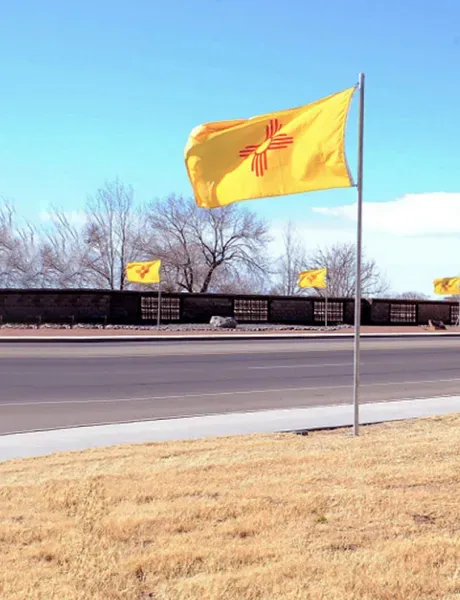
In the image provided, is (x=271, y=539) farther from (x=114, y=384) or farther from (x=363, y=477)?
(x=114, y=384)

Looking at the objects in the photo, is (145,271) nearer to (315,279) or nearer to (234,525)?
(315,279)

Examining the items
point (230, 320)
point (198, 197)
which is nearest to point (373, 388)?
point (198, 197)

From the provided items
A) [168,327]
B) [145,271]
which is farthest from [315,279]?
[145,271]

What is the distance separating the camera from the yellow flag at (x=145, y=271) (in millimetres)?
40438

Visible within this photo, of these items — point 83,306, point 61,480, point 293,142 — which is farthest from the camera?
point 83,306

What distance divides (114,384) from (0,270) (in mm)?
43340

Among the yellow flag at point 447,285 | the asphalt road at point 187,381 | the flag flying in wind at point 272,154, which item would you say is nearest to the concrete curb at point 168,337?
the asphalt road at point 187,381

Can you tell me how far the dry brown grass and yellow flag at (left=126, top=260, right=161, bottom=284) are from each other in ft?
108

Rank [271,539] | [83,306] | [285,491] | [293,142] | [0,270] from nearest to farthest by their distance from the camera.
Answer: [271,539] < [285,491] < [293,142] < [83,306] < [0,270]

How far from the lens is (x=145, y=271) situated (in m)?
41.1

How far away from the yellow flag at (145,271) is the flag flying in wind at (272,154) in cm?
3014

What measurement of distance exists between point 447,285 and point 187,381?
137 ft

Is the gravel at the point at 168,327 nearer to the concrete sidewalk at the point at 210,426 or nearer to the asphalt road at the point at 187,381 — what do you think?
the asphalt road at the point at 187,381

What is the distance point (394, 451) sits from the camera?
7629 millimetres
